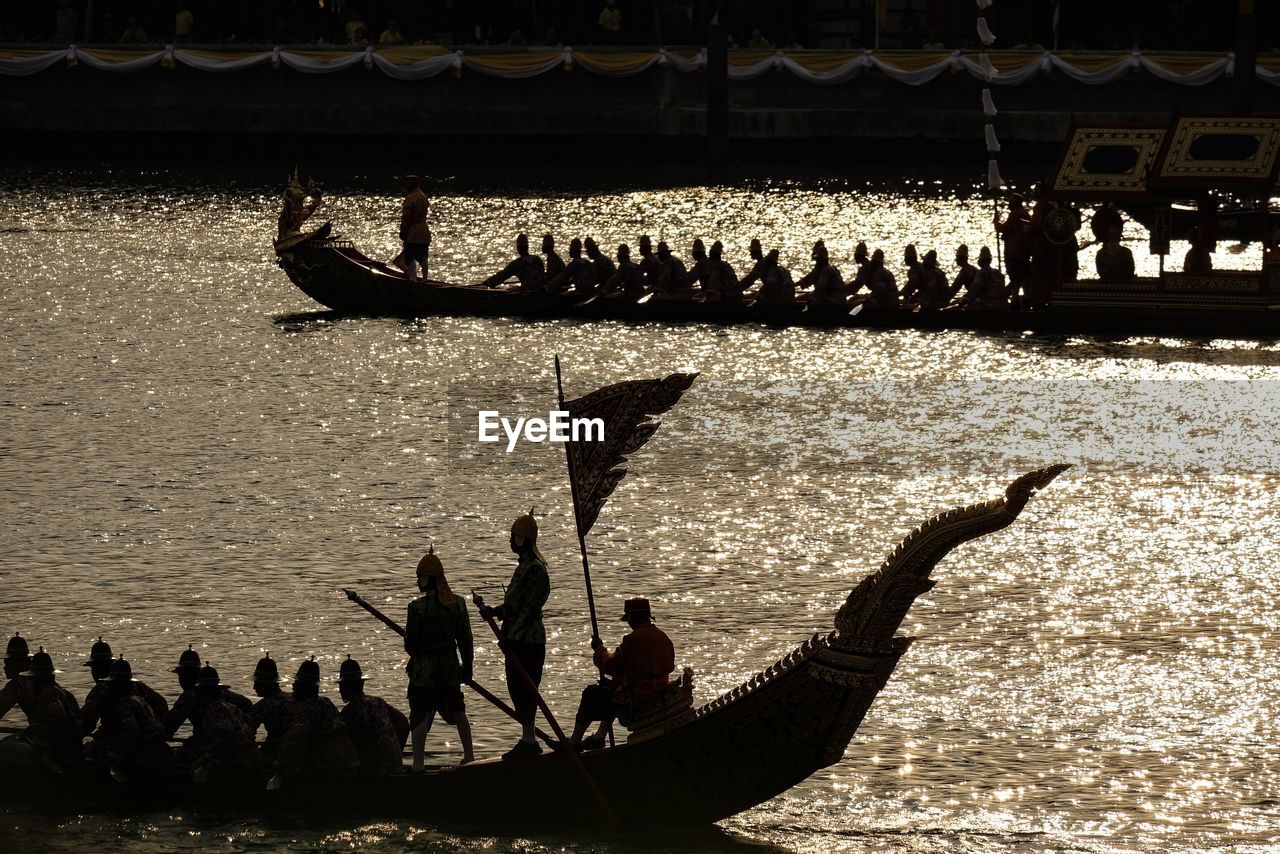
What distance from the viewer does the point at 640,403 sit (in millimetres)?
13422

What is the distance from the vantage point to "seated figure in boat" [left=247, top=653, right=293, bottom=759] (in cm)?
1338

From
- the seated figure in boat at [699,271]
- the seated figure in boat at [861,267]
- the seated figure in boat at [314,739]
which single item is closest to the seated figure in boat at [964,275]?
the seated figure in boat at [861,267]

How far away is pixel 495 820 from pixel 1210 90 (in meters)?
40.8

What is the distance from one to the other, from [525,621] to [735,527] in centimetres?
726

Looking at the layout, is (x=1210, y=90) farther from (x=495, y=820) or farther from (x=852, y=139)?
(x=495, y=820)

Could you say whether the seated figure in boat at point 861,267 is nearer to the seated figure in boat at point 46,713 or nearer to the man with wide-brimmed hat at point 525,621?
the man with wide-brimmed hat at point 525,621

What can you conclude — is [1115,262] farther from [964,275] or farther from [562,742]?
[562,742]

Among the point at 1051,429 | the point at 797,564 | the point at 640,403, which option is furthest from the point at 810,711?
the point at 1051,429

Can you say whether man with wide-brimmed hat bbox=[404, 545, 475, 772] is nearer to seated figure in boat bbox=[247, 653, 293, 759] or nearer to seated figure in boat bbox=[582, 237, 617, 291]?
seated figure in boat bbox=[247, 653, 293, 759]

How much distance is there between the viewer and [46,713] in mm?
13680

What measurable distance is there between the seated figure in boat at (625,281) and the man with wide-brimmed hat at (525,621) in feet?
61.0

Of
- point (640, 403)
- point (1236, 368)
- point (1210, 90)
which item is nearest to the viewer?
point (640, 403)

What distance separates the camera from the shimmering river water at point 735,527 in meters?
14.0

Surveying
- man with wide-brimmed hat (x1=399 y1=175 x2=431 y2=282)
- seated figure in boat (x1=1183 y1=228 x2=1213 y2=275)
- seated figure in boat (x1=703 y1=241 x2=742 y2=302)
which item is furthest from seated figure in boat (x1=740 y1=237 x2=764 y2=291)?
seated figure in boat (x1=1183 y1=228 x2=1213 y2=275)
